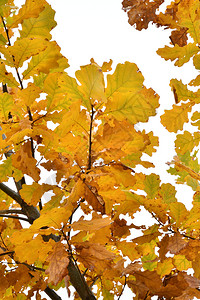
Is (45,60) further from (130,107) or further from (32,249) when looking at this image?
(32,249)

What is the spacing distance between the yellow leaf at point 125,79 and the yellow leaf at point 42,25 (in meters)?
0.24

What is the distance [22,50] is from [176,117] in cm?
56

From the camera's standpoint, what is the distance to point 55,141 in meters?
0.79

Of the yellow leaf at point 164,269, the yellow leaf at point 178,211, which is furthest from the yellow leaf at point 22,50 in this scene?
the yellow leaf at point 164,269

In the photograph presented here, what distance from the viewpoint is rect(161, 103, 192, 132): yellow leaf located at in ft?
3.29

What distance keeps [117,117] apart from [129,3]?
2.97 ft

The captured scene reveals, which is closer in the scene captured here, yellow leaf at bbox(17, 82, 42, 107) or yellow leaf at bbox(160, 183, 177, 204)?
yellow leaf at bbox(17, 82, 42, 107)

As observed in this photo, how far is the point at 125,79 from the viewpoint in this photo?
0.61m

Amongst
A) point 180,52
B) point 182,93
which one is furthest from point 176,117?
point 180,52

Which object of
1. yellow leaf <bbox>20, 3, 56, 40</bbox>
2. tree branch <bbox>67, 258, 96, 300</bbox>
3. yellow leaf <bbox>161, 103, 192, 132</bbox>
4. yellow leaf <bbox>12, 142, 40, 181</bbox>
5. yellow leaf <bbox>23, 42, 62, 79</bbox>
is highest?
yellow leaf <bbox>20, 3, 56, 40</bbox>

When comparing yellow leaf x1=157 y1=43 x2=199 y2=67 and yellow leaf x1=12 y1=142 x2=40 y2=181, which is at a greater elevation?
yellow leaf x1=157 y1=43 x2=199 y2=67

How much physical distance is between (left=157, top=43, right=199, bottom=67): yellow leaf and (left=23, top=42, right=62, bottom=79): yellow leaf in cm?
39

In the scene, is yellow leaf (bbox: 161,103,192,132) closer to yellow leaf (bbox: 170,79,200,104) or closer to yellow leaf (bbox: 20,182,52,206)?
yellow leaf (bbox: 170,79,200,104)

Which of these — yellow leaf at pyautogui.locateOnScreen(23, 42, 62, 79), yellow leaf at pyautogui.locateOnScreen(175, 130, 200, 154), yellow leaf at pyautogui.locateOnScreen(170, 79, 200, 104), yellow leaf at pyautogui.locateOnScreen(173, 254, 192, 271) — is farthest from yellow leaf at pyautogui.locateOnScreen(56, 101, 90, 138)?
yellow leaf at pyautogui.locateOnScreen(173, 254, 192, 271)
